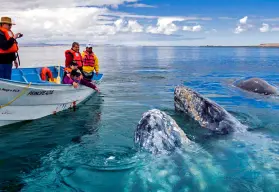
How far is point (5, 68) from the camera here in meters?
10.8

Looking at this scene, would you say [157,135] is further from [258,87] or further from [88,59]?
[258,87]

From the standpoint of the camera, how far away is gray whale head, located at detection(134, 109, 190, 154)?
7918mm

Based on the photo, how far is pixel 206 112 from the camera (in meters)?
10.6

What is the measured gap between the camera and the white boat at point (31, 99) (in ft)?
34.5

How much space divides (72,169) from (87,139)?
2.49 metres

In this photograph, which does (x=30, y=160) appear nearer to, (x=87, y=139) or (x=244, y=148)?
(x=87, y=139)

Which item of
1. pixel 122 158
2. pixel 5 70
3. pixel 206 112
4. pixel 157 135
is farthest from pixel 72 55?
pixel 122 158

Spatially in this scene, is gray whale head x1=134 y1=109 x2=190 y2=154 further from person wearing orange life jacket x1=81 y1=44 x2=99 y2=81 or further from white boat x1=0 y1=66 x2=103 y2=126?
person wearing orange life jacket x1=81 y1=44 x2=99 y2=81

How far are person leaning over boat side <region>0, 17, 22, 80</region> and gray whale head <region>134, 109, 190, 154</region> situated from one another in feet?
17.9

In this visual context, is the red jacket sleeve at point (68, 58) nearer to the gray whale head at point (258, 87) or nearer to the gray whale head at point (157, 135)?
the gray whale head at point (157, 135)

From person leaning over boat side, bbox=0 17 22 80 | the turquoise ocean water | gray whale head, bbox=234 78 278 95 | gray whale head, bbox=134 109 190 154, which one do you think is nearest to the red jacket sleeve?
the turquoise ocean water

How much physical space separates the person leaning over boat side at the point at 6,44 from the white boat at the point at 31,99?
23.3 inches

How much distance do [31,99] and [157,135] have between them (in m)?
5.71

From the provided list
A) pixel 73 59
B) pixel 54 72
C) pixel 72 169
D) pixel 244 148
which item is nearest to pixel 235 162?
pixel 244 148
